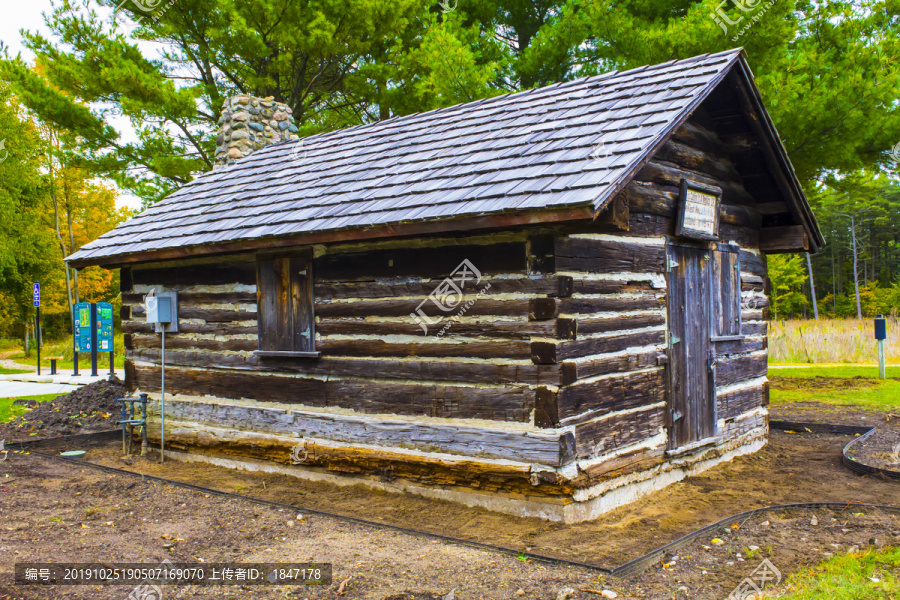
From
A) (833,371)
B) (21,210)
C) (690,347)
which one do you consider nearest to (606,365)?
(690,347)

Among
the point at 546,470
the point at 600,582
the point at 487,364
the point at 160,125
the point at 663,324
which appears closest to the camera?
the point at 600,582

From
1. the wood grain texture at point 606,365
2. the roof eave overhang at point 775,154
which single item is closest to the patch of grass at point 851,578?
the wood grain texture at point 606,365

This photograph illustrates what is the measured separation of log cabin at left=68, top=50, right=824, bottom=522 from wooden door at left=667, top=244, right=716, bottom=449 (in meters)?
0.03

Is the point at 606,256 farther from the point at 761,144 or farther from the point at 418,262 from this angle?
the point at 761,144

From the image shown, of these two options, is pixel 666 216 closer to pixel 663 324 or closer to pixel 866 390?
pixel 663 324

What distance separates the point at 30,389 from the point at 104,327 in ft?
→ 7.58

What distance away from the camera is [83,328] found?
1684 cm

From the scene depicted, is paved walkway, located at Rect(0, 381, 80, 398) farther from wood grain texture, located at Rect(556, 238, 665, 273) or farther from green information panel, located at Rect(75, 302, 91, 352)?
wood grain texture, located at Rect(556, 238, 665, 273)

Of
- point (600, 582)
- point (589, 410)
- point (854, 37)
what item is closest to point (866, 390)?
point (854, 37)

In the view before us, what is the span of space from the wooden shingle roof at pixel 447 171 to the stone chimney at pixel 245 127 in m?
1.86

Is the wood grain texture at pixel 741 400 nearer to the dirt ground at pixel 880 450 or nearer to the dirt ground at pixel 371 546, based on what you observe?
the dirt ground at pixel 880 450

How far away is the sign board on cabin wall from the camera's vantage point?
23.2 feet

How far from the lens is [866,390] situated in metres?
12.8

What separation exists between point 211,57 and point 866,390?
15.8 meters
